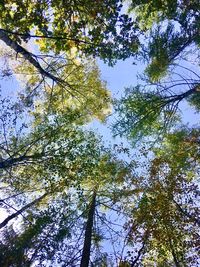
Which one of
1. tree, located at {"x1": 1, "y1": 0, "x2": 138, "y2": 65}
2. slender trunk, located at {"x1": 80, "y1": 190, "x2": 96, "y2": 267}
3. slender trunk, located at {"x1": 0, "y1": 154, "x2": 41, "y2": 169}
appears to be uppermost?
tree, located at {"x1": 1, "y1": 0, "x2": 138, "y2": 65}

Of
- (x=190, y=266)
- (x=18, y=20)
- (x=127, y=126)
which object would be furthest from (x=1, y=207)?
(x=190, y=266)

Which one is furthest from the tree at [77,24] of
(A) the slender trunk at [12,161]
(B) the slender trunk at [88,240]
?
(B) the slender trunk at [88,240]

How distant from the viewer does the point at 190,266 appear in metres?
11.3

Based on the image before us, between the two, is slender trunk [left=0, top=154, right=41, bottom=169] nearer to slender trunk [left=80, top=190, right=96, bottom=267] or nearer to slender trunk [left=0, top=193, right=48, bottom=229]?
slender trunk [left=0, top=193, right=48, bottom=229]

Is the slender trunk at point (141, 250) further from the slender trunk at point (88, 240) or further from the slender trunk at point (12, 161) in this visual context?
the slender trunk at point (12, 161)

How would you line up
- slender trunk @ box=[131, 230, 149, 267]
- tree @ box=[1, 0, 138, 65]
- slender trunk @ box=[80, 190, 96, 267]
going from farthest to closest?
slender trunk @ box=[131, 230, 149, 267], slender trunk @ box=[80, 190, 96, 267], tree @ box=[1, 0, 138, 65]

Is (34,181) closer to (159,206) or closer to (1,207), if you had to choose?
(1,207)

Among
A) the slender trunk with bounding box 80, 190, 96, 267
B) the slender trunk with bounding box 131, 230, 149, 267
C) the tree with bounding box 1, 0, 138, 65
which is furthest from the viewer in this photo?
the slender trunk with bounding box 131, 230, 149, 267

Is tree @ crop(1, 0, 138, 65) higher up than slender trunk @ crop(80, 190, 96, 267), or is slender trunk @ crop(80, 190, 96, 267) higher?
tree @ crop(1, 0, 138, 65)

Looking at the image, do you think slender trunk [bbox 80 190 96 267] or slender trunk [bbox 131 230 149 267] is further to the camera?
slender trunk [bbox 131 230 149 267]

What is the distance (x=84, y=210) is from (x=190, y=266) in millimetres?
4627

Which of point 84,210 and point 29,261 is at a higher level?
point 84,210

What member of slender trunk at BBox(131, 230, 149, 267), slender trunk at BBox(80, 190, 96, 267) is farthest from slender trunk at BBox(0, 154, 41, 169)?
slender trunk at BBox(131, 230, 149, 267)

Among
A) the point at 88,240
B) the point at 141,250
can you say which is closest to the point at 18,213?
the point at 88,240
